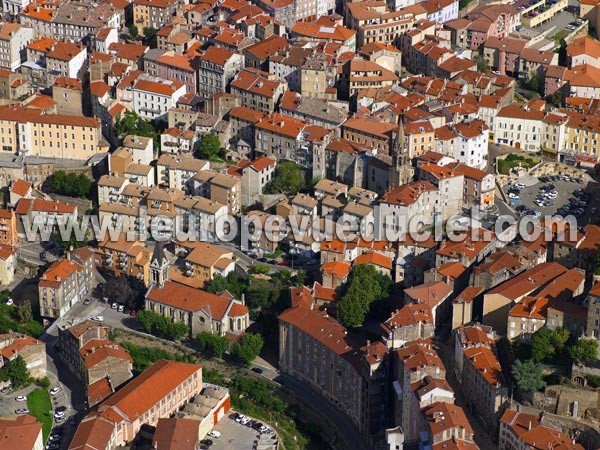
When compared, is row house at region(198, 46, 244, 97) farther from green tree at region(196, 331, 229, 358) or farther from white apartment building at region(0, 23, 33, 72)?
green tree at region(196, 331, 229, 358)

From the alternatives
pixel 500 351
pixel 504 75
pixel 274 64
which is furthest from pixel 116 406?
pixel 504 75

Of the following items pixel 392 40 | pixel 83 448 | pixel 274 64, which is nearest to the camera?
pixel 83 448

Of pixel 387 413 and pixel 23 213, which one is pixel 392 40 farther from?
pixel 387 413

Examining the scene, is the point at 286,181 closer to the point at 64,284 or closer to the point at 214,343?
the point at 214,343

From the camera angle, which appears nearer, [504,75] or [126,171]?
[126,171]

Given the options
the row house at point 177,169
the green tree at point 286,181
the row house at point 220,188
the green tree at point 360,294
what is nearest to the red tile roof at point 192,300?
the green tree at point 360,294

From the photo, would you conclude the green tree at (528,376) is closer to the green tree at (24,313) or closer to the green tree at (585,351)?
the green tree at (585,351)
